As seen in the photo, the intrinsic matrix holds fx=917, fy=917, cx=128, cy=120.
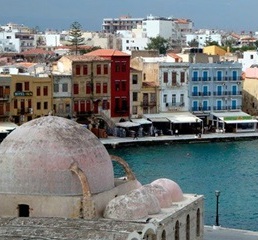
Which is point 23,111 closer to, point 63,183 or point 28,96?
point 28,96

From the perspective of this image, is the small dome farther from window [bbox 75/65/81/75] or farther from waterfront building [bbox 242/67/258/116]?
waterfront building [bbox 242/67/258/116]

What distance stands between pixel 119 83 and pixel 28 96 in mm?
7467

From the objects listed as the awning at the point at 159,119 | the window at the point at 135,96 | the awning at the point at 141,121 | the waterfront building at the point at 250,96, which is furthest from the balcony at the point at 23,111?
the waterfront building at the point at 250,96

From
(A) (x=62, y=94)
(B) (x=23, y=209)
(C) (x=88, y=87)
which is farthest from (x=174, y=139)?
(B) (x=23, y=209)

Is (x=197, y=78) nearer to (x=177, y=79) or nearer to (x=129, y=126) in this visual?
(x=177, y=79)

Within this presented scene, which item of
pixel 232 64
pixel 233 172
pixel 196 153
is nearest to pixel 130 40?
pixel 232 64

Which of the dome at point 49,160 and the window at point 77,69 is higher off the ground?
the window at point 77,69

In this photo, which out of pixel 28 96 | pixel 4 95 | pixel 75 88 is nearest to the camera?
pixel 4 95

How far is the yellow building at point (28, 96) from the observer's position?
220 feet

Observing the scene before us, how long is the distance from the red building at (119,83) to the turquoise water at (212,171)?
631cm

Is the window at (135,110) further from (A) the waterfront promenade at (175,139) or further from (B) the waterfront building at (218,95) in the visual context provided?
(B) the waterfront building at (218,95)

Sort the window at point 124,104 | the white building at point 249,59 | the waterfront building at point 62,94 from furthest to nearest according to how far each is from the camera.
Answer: the white building at point 249,59 < the window at point 124,104 < the waterfront building at point 62,94

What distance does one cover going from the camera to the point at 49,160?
24.5 meters

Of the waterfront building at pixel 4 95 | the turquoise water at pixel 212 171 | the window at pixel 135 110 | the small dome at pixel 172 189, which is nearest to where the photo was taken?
the small dome at pixel 172 189
